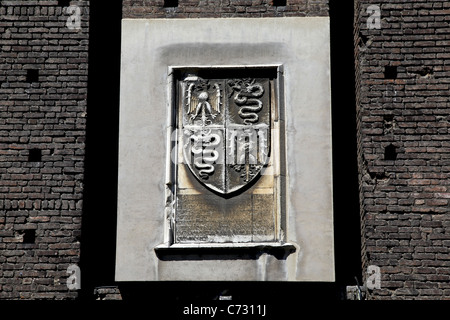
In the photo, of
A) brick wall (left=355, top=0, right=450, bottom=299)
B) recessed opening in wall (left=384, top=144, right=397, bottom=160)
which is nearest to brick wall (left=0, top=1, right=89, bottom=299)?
brick wall (left=355, top=0, right=450, bottom=299)

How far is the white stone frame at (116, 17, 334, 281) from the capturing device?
9750 millimetres

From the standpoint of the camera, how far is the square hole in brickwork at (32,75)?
407 inches

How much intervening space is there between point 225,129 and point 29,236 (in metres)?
2.14

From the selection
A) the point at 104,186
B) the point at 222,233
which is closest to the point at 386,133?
the point at 222,233

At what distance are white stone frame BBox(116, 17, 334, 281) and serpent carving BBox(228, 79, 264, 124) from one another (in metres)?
0.23

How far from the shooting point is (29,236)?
9.95 meters

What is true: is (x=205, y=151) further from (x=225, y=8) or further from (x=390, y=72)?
(x=390, y=72)

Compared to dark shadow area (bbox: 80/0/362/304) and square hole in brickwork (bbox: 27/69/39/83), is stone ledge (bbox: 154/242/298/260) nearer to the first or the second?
dark shadow area (bbox: 80/0/362/304)

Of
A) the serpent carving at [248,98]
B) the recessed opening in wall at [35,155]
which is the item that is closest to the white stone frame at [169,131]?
the serpent carving at [248,98]

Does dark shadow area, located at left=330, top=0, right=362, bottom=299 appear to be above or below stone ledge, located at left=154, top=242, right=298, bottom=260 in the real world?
above

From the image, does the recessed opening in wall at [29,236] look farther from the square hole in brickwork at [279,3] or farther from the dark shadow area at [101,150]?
the square hole in brickwork at [279,3]
